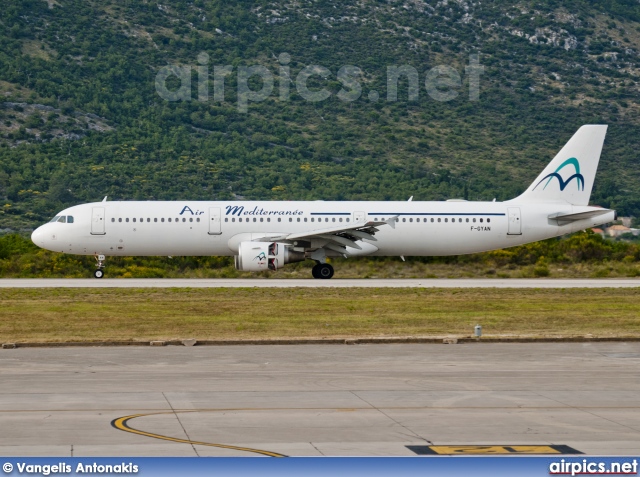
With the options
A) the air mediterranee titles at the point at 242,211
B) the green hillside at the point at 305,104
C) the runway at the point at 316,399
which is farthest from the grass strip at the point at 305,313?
the green hillside at the point at 305,104

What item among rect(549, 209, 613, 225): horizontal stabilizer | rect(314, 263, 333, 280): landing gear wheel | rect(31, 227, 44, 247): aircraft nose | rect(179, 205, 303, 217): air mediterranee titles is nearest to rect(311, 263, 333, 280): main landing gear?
rect(314, 263, 333, 280): landing gear wheel

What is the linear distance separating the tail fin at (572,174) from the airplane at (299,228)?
736 millimetres

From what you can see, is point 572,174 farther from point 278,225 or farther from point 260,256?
point 260,256

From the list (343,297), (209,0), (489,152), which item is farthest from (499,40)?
(343,297)

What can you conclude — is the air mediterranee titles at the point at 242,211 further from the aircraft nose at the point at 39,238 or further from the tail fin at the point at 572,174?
the tail fin at the point at 572,174

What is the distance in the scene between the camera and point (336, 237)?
4019 cm

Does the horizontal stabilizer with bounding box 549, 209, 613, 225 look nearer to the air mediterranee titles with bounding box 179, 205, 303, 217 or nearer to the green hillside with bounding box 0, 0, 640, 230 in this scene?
the air mediterranee titles with bounding box 179, 205, 303, 217

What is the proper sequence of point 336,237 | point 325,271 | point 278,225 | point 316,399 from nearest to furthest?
1. point 316,399
2. point 336,237
3. point 278,225
4. point 325,271

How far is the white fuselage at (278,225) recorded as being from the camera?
133ft

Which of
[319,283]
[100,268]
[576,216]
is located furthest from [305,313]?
[576,216]

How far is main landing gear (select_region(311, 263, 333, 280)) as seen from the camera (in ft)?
136

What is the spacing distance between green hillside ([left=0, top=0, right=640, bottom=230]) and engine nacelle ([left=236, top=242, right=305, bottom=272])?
39.9 m

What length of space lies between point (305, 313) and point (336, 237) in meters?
13.9

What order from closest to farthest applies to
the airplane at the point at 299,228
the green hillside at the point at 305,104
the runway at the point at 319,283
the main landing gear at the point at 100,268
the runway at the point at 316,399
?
1. the runway at the point at 316,399
2. the runway at the point at 319,283
3. the airplane at the point at 299,228
4. the main landing gear at the point at 100,268
5. the green hillside at the point at 305,104
